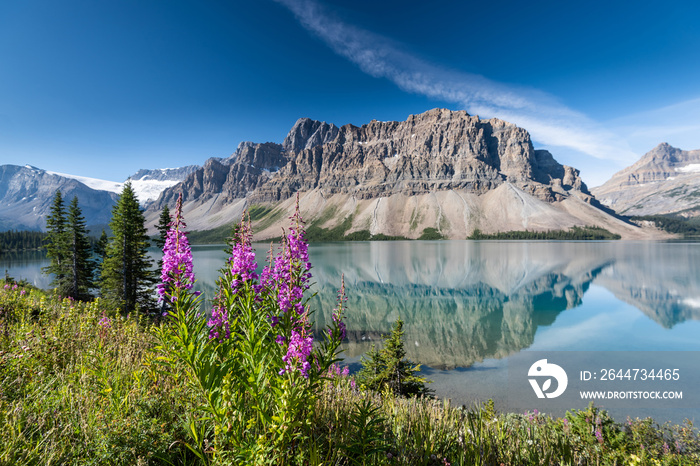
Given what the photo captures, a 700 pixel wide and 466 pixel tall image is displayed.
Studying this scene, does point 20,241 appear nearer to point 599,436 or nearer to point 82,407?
point 82,407

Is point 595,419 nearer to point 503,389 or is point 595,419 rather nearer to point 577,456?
point 577,456

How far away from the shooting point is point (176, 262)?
13.9 feet

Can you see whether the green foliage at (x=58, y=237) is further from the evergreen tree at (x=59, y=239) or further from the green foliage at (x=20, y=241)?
the green foliage at (x=20, y=241)

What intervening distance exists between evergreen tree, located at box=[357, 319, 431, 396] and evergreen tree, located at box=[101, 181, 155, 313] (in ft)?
69.3

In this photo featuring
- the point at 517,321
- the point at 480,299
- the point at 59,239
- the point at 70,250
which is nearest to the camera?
the point at 70,250

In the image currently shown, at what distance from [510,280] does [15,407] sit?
73511 millimetres

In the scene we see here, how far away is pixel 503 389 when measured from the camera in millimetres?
20469

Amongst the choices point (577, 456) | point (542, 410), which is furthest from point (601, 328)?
point (577, 456)

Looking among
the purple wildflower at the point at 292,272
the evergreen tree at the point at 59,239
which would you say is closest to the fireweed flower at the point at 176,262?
the purple wildflower at the point at 292,272

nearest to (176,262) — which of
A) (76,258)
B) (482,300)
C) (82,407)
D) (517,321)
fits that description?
(82,407)

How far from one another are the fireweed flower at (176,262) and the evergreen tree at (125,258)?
25.5 m

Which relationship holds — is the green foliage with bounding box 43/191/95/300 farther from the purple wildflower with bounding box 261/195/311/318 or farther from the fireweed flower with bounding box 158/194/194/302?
the purple wildflower with bounding box 261/195/311/318

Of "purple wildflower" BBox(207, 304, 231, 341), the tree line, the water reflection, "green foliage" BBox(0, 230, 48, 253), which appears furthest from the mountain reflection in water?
"green foliage" BBox(0, 230, 48, 253)

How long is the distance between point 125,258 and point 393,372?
81.3ft
